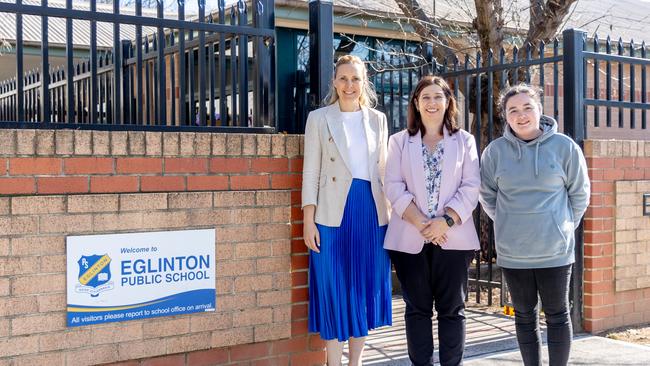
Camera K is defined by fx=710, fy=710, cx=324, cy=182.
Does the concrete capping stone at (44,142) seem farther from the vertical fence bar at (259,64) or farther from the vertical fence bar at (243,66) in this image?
the vertical fence bar at (259,64)

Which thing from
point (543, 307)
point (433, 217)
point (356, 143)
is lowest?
point (543, 307)

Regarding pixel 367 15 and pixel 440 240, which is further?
pixel 367 15

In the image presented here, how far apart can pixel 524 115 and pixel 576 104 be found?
178cm

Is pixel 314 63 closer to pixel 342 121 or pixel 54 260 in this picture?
pixel 342 121

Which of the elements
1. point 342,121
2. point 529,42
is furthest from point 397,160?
point 529,42

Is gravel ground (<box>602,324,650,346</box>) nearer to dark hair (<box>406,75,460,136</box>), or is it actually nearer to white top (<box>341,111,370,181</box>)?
dark hair (<box>406,75,460,136</box>)

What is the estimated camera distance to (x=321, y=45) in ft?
15.1

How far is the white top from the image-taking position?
4.04 metres

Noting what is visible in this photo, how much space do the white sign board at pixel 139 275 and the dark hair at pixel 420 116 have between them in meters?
1.35

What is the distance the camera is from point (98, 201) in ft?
12.1

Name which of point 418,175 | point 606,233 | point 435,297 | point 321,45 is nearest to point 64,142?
point 321,45

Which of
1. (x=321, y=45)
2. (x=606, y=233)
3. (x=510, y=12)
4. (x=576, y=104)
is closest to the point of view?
(x=321, y=45)

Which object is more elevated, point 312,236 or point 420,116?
point 420,116

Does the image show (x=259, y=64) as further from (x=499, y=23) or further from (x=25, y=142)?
(x=499, y=23)
